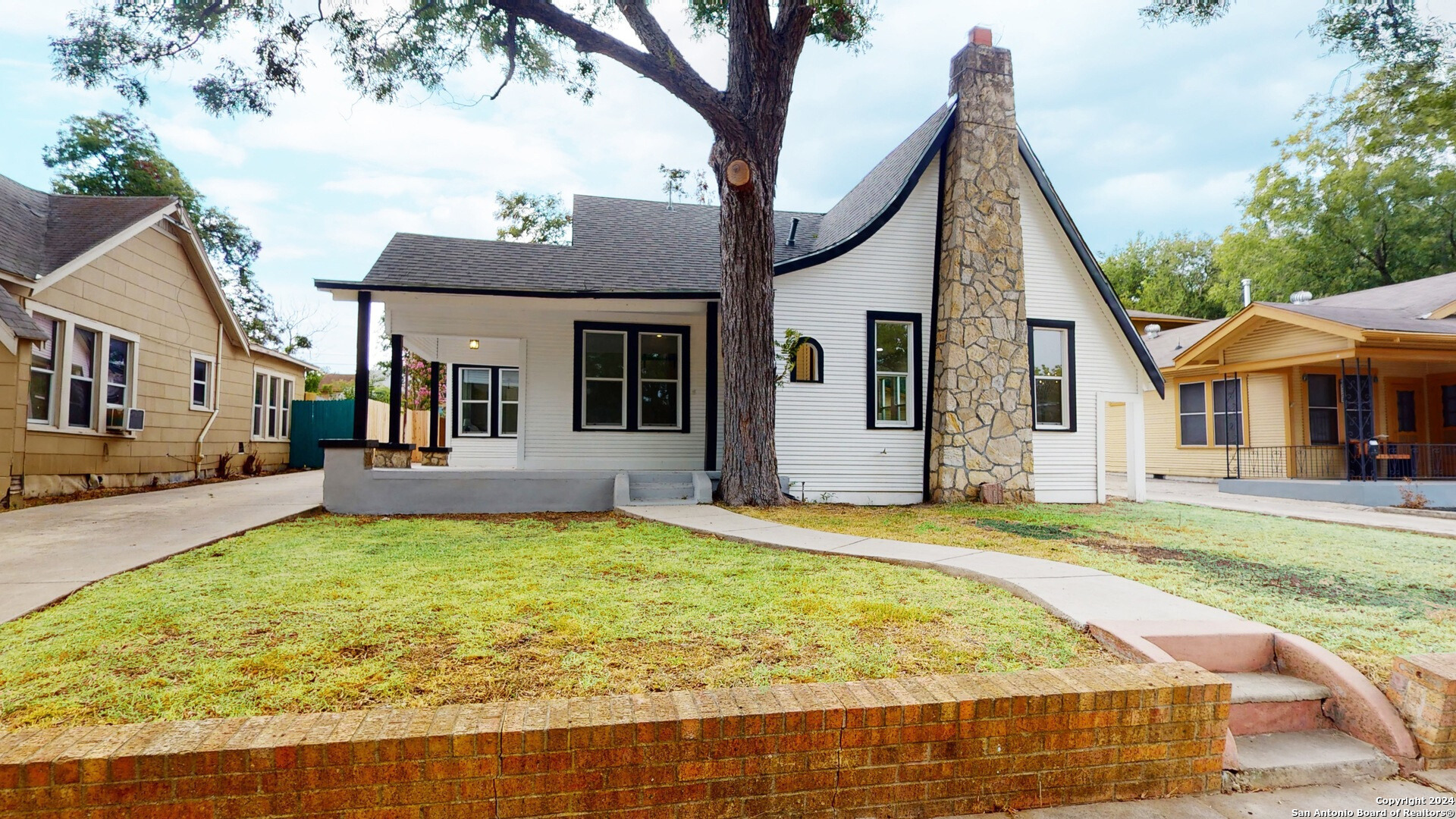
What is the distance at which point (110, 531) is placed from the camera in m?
6.64

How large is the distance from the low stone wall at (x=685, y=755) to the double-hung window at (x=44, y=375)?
10.7 metres

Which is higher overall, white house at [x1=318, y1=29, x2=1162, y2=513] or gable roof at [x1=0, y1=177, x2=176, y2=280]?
gable roof at [x1=0, y1=177, x2=176, y2=280]

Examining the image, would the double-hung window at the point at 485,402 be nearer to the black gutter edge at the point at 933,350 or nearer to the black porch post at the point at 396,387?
the black porch post at the point at 396,387

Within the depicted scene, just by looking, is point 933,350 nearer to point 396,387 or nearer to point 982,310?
point 982,310

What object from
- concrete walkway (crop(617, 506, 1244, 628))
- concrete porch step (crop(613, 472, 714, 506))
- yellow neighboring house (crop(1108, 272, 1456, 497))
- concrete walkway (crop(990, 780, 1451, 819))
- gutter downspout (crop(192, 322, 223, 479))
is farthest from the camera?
gutter downspout (crop(192, 322, 223, 479))

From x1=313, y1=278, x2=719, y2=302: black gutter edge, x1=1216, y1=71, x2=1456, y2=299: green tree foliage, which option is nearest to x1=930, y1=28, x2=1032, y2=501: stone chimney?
x1=313, y1=278, x2=719, y2=302: black gutter edge

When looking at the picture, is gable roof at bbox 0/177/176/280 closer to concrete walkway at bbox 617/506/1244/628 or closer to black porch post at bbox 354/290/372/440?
black porch post at bbox 354/290/372/440

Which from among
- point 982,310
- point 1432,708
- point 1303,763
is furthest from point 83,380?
point 1432,708

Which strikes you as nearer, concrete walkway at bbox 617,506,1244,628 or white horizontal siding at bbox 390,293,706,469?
concrete walkway at bbox 617,506,1244,628

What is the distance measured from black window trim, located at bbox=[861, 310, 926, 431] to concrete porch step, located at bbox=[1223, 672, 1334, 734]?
7.38 m

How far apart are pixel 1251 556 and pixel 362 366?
975 cm

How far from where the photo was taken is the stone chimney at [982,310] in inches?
391

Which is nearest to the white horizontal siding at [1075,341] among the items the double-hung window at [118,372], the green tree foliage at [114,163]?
the double-hung window at [118,372]

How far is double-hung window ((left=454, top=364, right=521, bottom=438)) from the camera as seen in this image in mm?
15031
